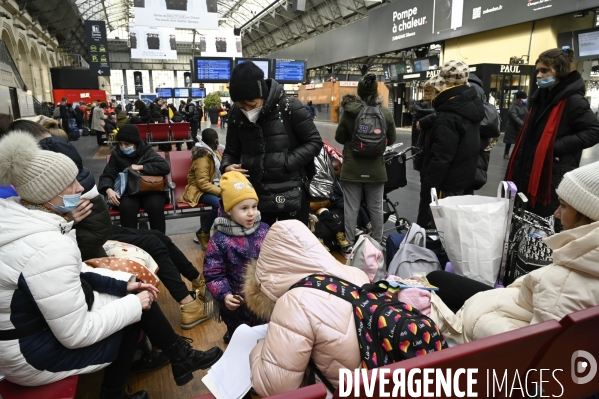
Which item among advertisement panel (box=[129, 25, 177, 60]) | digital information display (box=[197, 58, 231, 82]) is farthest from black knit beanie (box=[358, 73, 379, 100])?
advertisement panel (box=[129, 25, 177, 60])

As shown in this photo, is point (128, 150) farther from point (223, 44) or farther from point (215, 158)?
point (223, 44)

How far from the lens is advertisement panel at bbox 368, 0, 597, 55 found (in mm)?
12867

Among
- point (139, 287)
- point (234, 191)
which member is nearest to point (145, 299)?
point (139, 287)

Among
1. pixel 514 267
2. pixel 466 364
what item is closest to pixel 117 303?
pixel 466 364

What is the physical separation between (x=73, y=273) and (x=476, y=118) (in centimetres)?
287

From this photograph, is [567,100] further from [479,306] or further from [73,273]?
[73,273]

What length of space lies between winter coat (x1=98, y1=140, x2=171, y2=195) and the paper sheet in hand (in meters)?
2.58

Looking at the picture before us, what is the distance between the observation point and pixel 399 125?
21.1 meters

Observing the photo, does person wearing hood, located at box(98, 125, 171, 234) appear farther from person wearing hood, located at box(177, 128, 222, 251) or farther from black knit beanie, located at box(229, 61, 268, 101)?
black knit beanie, located at box(229, 61, 268, 101)

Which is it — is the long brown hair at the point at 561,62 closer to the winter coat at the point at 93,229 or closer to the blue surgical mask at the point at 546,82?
the blue surgical mask at the point at 546,82

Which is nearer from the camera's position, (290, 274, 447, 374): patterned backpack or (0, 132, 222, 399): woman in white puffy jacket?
(290, 274, 447, 374): patterned backpack

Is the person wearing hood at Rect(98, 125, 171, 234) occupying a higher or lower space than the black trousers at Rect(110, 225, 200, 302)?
higher

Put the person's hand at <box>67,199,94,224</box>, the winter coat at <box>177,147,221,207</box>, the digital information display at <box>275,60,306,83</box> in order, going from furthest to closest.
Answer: the digital information display at <box>275,60,306,83</box> < the winter coat at <box>177,147,221,207</box> < the person's hand at <box>67,199,94,224</box>

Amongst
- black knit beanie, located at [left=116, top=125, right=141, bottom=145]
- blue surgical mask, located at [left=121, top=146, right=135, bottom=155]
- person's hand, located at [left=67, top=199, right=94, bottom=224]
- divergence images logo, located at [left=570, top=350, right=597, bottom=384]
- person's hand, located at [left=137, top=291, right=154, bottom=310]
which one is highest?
black knit beanie, located at [left=116, top=125, right=141, bottom=145]
